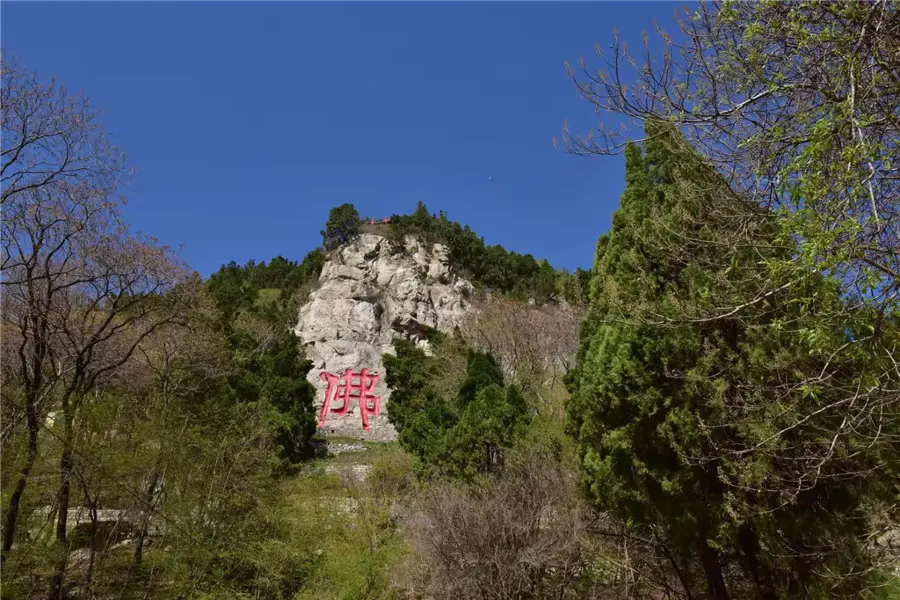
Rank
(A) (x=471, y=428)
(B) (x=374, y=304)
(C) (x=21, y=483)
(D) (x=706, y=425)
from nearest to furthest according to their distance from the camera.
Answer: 1. (D) (x=706, y=425)
2. (C) (x=21, y=483)
3. (A) (x=471, y=428)
4. (B) (x=374, y=304)

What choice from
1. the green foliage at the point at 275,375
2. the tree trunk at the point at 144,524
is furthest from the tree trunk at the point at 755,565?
the green foliage at the point at 275,375

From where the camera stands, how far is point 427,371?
19.0 m

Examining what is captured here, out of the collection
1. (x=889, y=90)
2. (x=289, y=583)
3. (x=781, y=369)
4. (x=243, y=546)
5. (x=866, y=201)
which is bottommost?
(x=289, y=583)

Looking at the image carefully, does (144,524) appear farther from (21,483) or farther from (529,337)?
(529,337)

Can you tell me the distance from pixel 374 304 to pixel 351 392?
5970 millimetres

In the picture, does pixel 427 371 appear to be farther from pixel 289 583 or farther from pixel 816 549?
pixel 816 549

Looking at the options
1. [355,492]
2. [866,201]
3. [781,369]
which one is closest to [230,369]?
[355,492]

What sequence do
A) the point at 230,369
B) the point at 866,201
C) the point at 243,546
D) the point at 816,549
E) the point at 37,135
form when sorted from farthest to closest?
the point at 230,369, the point at 243,546, the point at 37,135, the point at 816,549, the point at 866,201

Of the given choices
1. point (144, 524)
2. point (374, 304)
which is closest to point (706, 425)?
point (144, 524)

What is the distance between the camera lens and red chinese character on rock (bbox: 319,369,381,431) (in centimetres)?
2286

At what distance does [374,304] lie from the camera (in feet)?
93.1

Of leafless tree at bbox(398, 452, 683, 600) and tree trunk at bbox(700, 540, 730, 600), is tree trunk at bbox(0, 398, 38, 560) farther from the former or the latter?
tree trunk at bbox(700, 540, 730, 600)

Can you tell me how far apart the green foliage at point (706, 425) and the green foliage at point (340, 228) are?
86.2 ft

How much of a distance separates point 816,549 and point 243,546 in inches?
283
